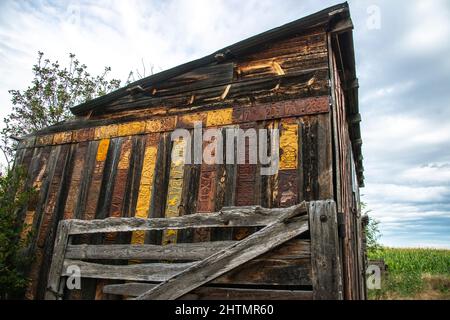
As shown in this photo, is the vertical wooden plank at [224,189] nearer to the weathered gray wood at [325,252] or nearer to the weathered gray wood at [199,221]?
the weathered gray wood at [199,221]

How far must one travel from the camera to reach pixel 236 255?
3.31m

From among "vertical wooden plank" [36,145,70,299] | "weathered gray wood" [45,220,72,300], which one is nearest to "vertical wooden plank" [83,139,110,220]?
"vertical wooden plank" [36,145,70,299]

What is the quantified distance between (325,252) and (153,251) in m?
2.05

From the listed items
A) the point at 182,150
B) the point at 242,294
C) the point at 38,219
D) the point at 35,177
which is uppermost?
the point at 182,150

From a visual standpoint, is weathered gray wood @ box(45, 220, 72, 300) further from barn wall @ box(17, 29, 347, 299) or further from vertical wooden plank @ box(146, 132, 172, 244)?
vertical wooden plank @ box(146, 132, 172, 244)

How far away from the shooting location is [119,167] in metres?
5.52

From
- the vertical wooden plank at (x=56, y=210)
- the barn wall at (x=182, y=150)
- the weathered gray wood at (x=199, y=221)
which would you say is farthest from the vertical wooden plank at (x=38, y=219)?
the weathered gray wood at (x=199, y=221)

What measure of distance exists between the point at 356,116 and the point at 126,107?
18.6ft

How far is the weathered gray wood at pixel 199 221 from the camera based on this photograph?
3.51 metres

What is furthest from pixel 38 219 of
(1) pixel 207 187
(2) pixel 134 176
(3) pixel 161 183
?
(1) pixel 207 187

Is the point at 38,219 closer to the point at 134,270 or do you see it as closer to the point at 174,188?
the point at 174,188
